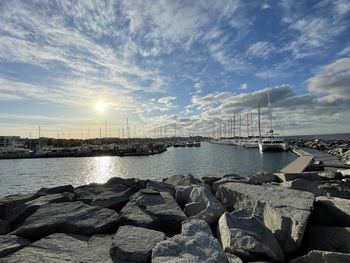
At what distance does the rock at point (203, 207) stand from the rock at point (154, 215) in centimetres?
34

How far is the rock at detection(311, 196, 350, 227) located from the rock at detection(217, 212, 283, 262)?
1.60 meters

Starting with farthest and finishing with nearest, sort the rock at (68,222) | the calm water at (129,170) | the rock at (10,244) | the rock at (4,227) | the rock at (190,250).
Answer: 1. the calm water at (129,170)
2. the rock at (4,227)
3. the rock at (68,222)
4. the rock at (10,244)
5. the rock at (190,250)

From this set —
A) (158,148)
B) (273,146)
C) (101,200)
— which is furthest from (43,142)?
(101,200)

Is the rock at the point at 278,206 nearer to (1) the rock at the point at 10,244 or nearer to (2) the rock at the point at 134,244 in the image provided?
(2) the rock at the point at 134,244

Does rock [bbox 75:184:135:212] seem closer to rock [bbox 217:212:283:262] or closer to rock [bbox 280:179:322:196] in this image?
rock [bbox 217:212:283:262]

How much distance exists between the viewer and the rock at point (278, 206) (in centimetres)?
507

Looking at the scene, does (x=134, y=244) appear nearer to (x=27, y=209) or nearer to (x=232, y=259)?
(x=232, y=259)

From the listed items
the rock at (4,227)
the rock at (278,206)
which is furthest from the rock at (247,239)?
the rock at (4,227)

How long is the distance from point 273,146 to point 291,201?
216 feet

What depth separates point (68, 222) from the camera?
18.7 ft

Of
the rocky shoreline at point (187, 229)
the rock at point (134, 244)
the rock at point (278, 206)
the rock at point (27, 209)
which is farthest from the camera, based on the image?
the rock at point (27, 209)

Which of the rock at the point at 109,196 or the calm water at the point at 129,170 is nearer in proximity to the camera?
the rock at the point at 109,196

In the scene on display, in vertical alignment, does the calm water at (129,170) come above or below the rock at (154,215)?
below

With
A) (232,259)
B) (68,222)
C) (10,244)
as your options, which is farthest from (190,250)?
(10,244)
